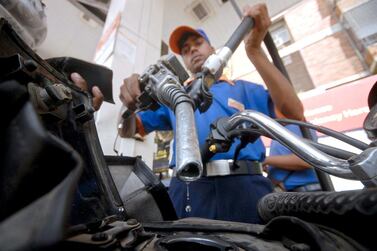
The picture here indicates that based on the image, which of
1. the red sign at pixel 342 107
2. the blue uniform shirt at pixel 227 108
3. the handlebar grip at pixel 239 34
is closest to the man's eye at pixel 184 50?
the blue uniform shirt at pixel 227 108

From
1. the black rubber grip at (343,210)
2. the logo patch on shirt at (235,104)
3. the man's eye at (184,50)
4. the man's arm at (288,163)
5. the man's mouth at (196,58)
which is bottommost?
the man's arm at (288,163)

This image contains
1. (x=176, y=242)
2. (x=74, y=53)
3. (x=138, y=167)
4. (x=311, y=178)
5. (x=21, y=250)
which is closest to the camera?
(x=21, y=250)

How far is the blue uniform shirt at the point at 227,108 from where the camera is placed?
29.7 inches

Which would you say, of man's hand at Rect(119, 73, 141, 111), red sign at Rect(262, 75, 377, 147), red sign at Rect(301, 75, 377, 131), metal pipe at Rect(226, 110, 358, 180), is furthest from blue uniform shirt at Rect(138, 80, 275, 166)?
red sign at Rect(301, 75, 377, 131)

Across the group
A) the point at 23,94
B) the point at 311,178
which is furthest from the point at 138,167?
the point at 311,178

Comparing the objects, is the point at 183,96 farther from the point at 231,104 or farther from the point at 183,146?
the point at 231,104

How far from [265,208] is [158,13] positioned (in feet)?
5.73

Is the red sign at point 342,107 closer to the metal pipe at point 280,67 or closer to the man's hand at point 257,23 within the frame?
the metal pipe at point 280,67

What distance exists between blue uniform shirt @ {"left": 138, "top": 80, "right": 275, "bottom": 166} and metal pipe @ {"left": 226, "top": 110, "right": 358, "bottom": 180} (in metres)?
0.40

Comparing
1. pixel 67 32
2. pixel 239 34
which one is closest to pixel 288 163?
pixel 239 34

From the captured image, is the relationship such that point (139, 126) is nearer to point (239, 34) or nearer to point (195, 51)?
point (195, 51)

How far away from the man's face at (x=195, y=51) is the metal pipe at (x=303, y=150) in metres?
0.66

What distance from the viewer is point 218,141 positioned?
375 mm

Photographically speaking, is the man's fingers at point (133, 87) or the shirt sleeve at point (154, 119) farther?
the shirt sleeve at point (154, 119)
